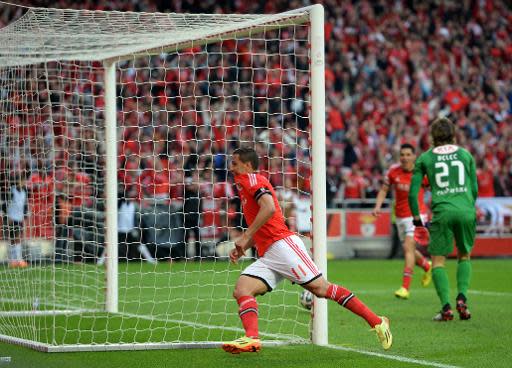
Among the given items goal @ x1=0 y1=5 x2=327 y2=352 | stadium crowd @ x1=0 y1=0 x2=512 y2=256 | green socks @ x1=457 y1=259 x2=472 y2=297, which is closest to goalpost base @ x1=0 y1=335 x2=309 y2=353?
goal @ x1=0 y1=5 x2=327 y2=352

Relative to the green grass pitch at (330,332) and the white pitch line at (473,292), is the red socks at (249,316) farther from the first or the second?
the white pitch line at (473,292)

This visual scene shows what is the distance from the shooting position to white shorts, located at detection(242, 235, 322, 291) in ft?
26.1

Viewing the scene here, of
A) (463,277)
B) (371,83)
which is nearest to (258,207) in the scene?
(463,277)

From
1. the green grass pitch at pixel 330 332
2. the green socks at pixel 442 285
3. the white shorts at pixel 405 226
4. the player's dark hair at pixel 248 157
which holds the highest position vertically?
the player's dark hair at pixel 248 157

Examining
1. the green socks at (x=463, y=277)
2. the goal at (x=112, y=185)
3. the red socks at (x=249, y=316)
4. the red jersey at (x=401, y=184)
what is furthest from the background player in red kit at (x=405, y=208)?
the red socks at (x=249, y=316)

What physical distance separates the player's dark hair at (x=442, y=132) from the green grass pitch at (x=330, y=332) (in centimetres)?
185

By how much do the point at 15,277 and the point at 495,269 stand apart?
10209 mm

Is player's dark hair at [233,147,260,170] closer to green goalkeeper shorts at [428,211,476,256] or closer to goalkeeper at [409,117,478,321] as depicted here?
goalkeeper at [409,117,478,321]

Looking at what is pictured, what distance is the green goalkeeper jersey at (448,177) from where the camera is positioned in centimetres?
1031

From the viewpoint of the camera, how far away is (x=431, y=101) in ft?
96.1

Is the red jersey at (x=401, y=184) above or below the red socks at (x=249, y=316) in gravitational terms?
above

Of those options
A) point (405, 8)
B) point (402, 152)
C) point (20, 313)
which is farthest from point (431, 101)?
point (20, 313)

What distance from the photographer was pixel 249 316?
7750 mm

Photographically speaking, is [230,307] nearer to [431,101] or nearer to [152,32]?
[152,32]
